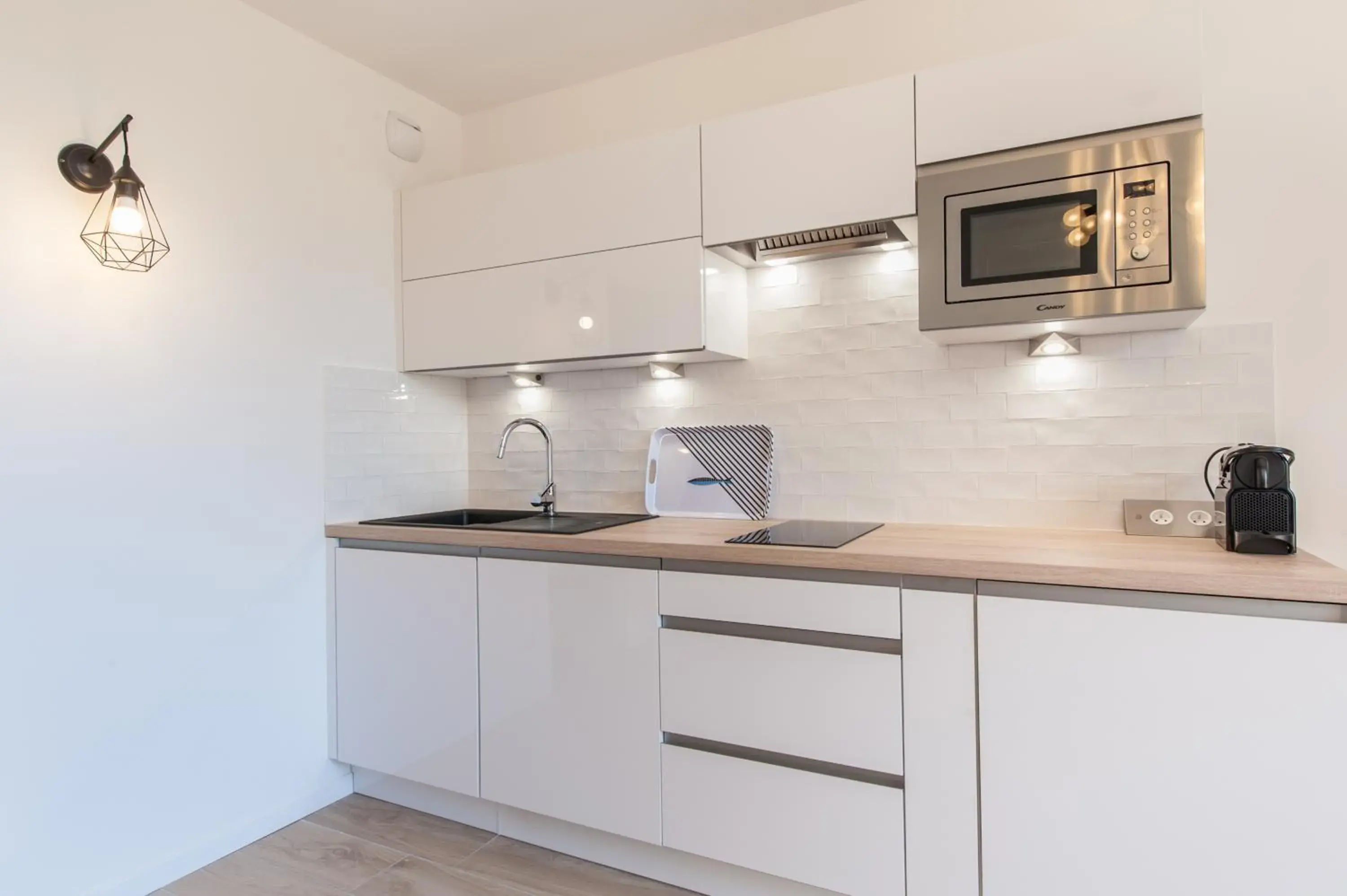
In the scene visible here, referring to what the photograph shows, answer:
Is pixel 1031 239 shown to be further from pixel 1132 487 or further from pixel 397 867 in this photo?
pixel 397 867

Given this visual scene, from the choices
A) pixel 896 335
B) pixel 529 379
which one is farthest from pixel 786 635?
pixel 529 379

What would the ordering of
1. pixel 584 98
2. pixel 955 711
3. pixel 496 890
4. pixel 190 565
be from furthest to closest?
pixel 584 98 < pixel 190 565 < pixel 496 890 < pixel 955 711

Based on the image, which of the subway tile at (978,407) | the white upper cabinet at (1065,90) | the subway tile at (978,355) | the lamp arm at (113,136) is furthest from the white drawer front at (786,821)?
the lamp arm at (113,136)

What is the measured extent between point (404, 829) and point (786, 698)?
56.8 inches

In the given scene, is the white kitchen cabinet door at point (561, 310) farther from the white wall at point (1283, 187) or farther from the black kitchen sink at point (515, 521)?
the white wall at point (1283, 187)

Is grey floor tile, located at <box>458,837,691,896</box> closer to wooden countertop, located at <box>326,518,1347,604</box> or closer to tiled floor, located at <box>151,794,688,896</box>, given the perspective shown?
tiled floor, located at <box>151,794,688,896</box>

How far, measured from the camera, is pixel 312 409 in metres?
2.55

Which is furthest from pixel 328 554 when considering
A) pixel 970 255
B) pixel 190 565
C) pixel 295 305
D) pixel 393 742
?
pixel 970 255

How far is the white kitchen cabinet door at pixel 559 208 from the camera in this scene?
232 centimetres

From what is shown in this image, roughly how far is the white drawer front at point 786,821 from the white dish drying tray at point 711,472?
0.88 meters

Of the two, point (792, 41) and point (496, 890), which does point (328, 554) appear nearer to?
point (496, 890)

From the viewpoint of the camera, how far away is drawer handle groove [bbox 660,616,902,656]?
170cm

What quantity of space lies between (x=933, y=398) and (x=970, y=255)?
513mm

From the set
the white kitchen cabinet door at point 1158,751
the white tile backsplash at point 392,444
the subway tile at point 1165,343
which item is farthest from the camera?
the white tile backsplash at point 392,444
